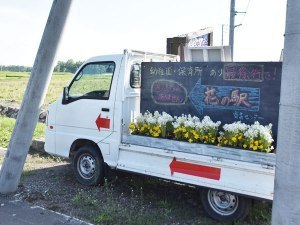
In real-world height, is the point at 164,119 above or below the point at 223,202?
above

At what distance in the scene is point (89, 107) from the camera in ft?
20.6

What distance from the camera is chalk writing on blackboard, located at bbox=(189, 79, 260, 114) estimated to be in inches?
199

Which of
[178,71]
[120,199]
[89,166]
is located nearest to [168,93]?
[178,71]

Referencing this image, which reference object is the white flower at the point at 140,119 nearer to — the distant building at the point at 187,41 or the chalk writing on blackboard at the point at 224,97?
the chalk writing on blackboard at the point at 224,97

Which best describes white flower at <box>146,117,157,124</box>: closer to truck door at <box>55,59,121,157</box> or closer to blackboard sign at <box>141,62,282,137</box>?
blackboard sign at <box>141,62,282,137</box>

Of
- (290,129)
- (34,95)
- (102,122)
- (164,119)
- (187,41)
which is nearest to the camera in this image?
(290,129)

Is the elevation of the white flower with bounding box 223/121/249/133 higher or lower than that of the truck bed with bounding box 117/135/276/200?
higher

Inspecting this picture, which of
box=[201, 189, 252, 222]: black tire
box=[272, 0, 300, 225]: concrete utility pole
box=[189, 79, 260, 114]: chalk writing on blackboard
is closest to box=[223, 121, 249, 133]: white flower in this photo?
box=[189, 79, 260, 114]: chalk writing on blackboard

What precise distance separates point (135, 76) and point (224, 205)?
2.50 metres

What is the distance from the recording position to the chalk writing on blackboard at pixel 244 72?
499 centimetres

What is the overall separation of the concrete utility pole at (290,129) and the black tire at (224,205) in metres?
2.45

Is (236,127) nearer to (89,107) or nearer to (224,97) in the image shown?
(224,97)

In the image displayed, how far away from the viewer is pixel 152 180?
6.76m

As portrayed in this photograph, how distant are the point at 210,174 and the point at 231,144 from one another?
49 centimetres
